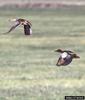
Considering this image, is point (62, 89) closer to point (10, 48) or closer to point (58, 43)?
point (10, 48)

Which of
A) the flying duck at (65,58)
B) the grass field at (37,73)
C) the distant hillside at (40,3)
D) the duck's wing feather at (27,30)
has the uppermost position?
the duck's wing feather at (27,30)

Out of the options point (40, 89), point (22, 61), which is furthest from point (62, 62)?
point (22, 61)

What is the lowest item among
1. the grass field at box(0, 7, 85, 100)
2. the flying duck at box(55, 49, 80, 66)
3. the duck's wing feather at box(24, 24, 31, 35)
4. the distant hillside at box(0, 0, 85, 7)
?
the distant hillside at box(0, 0, 85, 7)

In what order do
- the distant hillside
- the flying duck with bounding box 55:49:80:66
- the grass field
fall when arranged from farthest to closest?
the distant hillside < the grass field < the flying duck with bounding box 55:49:80:66

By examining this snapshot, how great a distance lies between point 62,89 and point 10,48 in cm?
1066

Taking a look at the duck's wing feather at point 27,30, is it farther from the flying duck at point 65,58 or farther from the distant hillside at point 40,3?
the distant hillside at point 40,3

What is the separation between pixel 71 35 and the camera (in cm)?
2862

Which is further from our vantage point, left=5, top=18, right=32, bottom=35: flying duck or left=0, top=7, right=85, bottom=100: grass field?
left=0, top=7, right=85, bottom=100: grass field

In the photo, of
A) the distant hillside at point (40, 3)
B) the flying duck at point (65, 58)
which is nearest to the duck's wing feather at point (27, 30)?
the flying duck at point (65, 58)

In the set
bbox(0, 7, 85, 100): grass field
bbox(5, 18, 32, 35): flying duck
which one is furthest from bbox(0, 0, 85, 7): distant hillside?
bbox(5, 18, 32, 35): flying duck

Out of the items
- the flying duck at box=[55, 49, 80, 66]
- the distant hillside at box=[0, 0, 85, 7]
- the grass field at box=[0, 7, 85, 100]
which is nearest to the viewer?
the flying duck at box=[55, 49, 80, 66]

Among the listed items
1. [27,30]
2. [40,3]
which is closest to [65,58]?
[27,30]

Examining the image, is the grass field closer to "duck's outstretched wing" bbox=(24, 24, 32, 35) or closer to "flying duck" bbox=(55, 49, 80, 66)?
"duck's outstretched wing" bbox=(24, 24, 32, 35)

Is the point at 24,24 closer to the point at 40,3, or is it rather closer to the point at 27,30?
the point at 27,30
